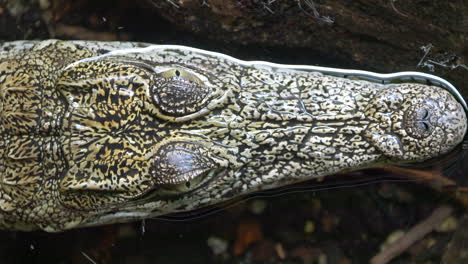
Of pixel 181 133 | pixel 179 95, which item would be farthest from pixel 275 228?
pixel 179 95

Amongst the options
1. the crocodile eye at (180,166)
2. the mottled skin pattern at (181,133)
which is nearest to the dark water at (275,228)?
the mottled skin pattern at (181,133)

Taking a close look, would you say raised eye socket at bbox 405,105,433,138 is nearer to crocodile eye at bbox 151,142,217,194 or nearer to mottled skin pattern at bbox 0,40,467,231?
mottled skin pattern at bbox 0,40,467,231

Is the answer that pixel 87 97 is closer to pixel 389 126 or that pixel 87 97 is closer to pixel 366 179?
pixel 389 126

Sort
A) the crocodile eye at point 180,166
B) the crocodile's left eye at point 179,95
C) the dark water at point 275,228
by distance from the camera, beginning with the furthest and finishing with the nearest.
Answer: the dark water at point 275,228 → the crocodile's left eye at point 179,95 → the crocodile eye at point 180,166

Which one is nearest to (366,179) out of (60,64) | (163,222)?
(163,222)

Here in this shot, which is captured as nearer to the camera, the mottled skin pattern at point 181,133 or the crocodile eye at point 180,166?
the crocodile eye at point 180,166

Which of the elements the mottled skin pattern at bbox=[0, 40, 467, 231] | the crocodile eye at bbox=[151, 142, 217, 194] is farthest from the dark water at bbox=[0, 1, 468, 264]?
the crocodile eye at bbox=[151, 142, 217, 194]

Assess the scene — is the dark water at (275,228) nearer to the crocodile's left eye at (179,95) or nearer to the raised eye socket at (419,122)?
the raised eye socket at (419,122)
